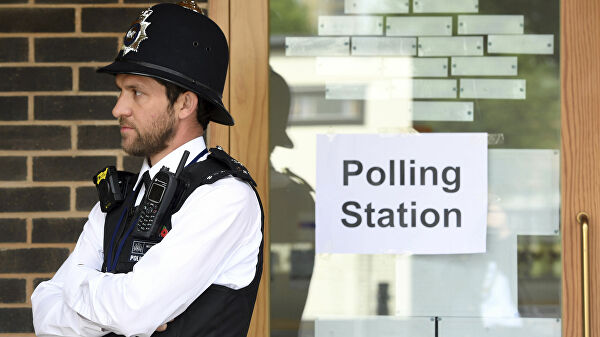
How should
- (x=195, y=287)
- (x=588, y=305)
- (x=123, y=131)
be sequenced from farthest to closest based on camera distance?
1. (x=588, y=305)
2. (x=123, y=131)
3. (x=195, y=287)

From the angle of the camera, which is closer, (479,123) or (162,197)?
(162,197)

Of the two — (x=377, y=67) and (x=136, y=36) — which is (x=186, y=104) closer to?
(x=136, y=36)

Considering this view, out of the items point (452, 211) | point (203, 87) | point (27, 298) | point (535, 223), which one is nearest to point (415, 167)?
point (452, 211)

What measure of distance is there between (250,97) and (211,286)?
132 centimetres

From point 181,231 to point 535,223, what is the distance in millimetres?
1739

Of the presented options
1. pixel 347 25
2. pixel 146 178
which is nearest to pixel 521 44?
pixel 347 25

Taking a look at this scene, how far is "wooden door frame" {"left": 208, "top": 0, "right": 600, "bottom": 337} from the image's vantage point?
10.1ft

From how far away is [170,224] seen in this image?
6.31 feet

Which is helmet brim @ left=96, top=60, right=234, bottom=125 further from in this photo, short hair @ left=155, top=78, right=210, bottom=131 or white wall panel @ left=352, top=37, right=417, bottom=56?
white wall panel @ left=352, top=37, right=417, bottom=56

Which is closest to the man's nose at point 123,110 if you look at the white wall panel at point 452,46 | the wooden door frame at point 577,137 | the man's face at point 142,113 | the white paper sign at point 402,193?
the man's face at point 142,113

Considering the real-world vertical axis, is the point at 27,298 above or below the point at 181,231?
below

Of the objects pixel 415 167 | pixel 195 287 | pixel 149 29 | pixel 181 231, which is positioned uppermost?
pixel 149 29

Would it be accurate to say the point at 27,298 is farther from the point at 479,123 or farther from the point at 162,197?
the point at 479,123

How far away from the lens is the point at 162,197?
190 cm
